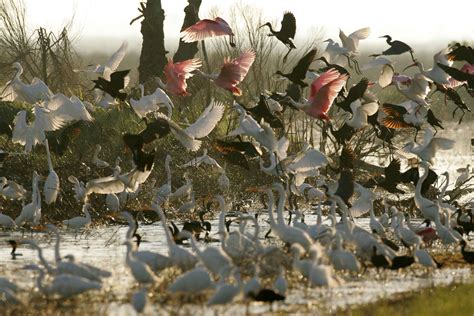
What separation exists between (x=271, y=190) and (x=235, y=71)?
5.44ft

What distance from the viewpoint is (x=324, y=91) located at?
638 inches

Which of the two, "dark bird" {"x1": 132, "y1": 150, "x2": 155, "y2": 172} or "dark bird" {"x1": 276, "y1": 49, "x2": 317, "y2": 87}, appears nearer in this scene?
"dark bird" {"x1": 132, "y1": 150, "x2": 155, "y2": 172}

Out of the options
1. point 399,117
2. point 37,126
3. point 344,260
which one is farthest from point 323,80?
point 37,126

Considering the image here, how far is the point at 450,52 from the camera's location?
17500 mm

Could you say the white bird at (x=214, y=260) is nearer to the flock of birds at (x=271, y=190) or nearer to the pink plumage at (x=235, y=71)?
the flock of birds at (x=271, y=190)

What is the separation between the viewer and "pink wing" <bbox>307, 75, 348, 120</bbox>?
52.9ft

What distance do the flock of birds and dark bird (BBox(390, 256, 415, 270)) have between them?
0.01 metres

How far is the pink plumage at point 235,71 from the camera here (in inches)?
671

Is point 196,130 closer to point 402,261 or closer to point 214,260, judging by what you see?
point 402,261

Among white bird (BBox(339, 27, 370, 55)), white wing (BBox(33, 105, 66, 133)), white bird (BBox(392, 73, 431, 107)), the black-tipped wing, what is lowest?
white wing (BBox(33, 105, 66, 133))

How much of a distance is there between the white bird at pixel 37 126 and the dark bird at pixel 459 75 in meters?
5.56

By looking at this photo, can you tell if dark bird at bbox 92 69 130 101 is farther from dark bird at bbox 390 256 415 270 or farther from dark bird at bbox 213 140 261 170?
dark bird at bbox 390 256 415 270

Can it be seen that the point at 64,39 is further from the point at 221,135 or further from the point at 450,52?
the point at 450,52

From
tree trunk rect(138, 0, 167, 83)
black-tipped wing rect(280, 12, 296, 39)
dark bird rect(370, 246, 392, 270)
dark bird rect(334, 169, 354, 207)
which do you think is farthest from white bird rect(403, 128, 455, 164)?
tree trunk rect(138, 0, 167, 83)
